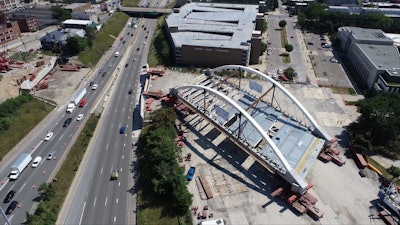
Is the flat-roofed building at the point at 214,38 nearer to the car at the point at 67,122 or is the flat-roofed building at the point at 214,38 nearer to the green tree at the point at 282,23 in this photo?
the green tree at the point at 282,23

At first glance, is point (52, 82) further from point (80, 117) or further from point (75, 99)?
point (80, 117)

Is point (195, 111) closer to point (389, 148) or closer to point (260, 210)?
point (260, 210)

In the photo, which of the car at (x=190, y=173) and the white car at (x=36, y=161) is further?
the white car at (x=36, y=161)

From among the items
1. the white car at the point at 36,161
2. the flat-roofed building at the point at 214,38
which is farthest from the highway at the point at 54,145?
the flat-roofed building at the point at 214,38

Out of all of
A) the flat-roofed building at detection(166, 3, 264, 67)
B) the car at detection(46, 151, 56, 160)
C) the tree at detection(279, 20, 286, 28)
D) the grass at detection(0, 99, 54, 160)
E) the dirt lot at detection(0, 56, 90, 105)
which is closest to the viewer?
the car at detection(46, 151, 56, 160)

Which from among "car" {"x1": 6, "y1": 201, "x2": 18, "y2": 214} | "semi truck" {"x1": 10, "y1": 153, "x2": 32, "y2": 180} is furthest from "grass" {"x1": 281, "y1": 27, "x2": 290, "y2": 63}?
"car" {"x1": 6, "y1": 201, "x2": 18, "y2": 214}

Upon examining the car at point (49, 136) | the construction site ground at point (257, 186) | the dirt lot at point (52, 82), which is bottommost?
the construction site ground at point (257, 186)

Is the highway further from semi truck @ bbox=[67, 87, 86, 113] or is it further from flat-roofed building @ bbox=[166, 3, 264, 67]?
flat-roofed building @ bbox=[166, 3, 264, 67]
